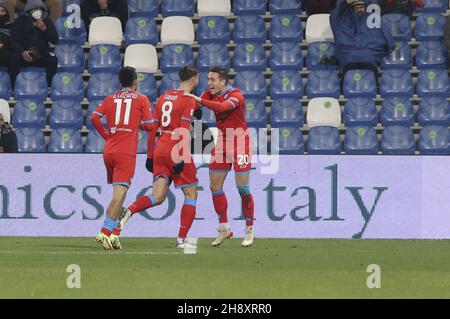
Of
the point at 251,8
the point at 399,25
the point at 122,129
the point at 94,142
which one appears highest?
the point at 251,8

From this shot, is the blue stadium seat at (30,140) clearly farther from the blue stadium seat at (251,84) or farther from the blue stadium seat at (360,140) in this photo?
the blue stadium seat at (360,140)

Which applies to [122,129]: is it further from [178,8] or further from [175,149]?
[178,8]

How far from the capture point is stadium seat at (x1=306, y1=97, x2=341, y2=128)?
55.7 feet

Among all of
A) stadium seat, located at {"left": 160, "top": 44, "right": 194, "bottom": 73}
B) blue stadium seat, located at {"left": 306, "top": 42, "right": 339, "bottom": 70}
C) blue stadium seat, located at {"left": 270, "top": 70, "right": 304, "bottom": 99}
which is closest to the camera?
blue stadium seat, located at {"left": 270, "top": 70, "right": 304, "bottom": 99}

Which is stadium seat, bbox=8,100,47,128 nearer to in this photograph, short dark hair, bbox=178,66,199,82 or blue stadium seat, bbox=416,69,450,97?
short dark hair, bbox=178,66,199,82

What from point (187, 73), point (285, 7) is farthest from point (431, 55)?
point (187, 73)

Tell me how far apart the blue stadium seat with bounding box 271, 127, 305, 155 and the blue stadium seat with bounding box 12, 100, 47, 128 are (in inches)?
146

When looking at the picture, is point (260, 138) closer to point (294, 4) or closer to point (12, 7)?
point (294, 4)

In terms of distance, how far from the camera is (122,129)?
1208cm

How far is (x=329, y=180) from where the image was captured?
14930mm

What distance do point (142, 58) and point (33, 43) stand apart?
1743 millimetres

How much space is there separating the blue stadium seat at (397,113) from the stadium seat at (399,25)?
142cm

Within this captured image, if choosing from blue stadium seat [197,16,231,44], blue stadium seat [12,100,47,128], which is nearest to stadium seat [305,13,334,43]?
blue stadium seat [197,16,231,44]
